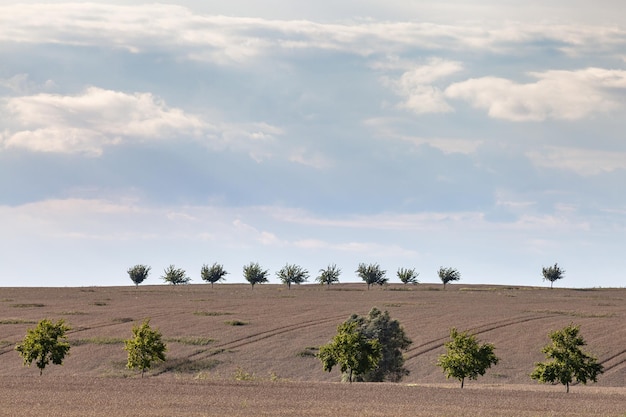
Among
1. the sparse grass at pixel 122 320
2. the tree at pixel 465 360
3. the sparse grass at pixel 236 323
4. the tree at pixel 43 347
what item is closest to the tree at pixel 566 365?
the tree at pixel 465 360

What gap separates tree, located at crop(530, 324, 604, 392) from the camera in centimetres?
6712

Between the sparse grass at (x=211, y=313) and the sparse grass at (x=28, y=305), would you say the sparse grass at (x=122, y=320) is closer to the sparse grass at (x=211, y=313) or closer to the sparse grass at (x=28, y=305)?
the sparse grass at (x=211, y=313)

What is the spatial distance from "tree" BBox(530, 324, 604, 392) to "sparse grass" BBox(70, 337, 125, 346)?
38542 millimetres

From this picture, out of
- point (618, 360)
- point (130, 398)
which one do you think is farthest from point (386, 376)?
point (130, 398)

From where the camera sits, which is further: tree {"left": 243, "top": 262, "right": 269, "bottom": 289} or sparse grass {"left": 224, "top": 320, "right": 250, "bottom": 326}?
tree {"left": 243, "top": 262, "right": 269, "bottom": 289}

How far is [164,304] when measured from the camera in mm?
120500

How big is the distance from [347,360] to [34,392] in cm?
2653

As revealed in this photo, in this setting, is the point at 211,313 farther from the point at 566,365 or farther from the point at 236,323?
the point at 566,365

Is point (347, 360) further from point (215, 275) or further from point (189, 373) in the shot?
point (215, 275)

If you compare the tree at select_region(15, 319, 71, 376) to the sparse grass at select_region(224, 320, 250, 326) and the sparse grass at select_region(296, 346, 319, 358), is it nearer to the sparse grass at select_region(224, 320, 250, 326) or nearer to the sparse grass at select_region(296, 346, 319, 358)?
the sparse grass at select_region(296, 346, 319, 358)

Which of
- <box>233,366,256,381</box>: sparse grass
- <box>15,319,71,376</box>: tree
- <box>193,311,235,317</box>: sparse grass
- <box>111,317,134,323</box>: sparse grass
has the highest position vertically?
<box>193,311,235,317</box>: sparse grass

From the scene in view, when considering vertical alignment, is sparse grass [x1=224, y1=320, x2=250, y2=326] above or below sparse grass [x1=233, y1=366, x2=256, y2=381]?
above

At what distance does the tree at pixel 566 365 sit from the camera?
6712 centimetres

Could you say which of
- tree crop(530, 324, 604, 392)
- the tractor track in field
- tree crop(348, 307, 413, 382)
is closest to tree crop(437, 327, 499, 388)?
tree crop(530, 324, 604, 392)
